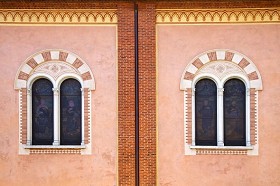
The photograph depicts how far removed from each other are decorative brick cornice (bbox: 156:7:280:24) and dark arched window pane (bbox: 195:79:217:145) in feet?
6.35

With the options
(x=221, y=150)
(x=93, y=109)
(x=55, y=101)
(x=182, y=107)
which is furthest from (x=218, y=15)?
(x=55, y=101)

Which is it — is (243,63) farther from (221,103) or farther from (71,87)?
(71,87)

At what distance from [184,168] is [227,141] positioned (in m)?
1.50

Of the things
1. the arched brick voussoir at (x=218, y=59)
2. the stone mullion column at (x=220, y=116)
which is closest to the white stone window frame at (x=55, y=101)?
the arched brick voussoir at (x=218, y=59)

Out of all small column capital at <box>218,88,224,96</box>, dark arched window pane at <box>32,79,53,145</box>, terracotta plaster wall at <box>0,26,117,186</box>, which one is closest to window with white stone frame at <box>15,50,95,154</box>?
dark arched window pane at <box>32,79,53,145</box>

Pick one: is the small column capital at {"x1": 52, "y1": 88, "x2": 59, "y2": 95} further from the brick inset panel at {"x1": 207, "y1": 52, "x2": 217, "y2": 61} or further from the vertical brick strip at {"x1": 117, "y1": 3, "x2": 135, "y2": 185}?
the brick inset panel at {"x1": 207, "y1": 52, "x2": 217, "y2": 61}

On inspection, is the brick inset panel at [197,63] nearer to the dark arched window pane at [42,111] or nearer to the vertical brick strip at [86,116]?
the vertical brick strip at [86,116]

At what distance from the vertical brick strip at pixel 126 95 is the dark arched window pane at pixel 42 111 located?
7.00 feet

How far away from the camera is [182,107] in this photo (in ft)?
30.7

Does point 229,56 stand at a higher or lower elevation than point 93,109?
higher

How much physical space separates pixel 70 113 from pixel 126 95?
5.86 ft

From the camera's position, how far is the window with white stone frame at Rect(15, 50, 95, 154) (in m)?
9.42

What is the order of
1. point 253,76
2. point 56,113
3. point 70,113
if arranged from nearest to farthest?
point 253,76 → point 56,113 → point 70,113

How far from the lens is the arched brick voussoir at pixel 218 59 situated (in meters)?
9.24
